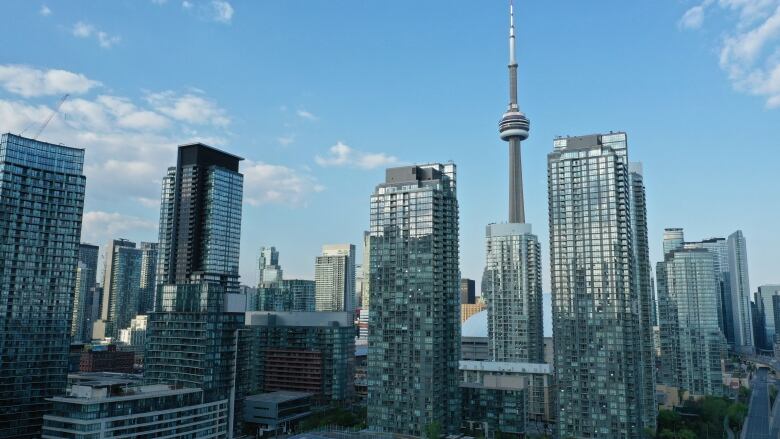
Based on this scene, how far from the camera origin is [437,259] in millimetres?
159250

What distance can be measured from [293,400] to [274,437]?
15465 mm

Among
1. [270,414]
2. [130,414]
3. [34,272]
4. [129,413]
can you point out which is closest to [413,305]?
[270,414]

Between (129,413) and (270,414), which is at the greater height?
(129,413)

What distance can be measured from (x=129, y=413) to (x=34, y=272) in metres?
43.2

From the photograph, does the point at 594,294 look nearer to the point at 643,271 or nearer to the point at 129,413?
the point at 643,271

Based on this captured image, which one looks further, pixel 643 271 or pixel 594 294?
pixel 643 271

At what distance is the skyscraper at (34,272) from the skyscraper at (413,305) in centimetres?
7750

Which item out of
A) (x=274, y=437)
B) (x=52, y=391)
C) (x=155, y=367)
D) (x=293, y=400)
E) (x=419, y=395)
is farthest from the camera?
(x=293, y=400)

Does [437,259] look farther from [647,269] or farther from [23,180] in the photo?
[23,180]

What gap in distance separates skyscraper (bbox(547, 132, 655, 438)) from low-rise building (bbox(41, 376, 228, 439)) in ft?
304

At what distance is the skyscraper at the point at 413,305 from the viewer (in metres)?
152

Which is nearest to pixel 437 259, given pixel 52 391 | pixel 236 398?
pixel 236 398

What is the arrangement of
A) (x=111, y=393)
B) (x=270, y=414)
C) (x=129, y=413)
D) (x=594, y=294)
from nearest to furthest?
1. (x=129, y=413)
2. (x=111, y=393)
3. (x=594, y=294)
4. (x=270, y=414)

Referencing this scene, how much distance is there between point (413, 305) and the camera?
157m
